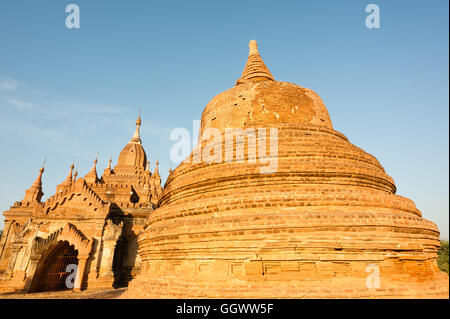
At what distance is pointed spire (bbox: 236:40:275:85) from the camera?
11.4m

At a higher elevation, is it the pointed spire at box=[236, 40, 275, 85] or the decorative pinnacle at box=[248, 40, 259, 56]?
the decorative pinnacle at box=[248, 40, 259, 56]

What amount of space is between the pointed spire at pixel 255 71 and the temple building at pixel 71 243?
39.1 ft

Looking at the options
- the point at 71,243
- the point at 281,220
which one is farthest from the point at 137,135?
the point at 281,220

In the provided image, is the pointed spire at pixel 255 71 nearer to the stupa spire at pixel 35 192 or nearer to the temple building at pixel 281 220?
the temple building at pixel 281 220

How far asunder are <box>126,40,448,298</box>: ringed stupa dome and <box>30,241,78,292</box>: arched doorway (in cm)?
1174

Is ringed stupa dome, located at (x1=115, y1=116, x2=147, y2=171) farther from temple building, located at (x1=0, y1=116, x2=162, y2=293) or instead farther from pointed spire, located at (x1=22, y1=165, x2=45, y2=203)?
temple building, located at (x1=0, y1=116, x2=162, y2=293)

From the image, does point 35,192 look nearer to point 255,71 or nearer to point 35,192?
point 35,192

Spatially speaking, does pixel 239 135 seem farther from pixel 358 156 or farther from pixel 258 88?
pixel 358 156

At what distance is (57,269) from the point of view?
1625cm

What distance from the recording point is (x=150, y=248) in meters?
7.07

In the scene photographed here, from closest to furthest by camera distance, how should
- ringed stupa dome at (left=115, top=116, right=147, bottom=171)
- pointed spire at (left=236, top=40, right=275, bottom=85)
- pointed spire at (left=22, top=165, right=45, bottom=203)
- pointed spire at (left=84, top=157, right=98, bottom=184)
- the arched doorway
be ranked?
pointed spire at (left=236, top=40, right=275, bottom=85) → the arched doorway → pointed spire at (left=22, top=165, right=45, bottom=203) → pointed spire at (left=84, top=157, right=98, bottom=184) → ringed stupa dome at (left=115, top=116, right=147, bottom=171)

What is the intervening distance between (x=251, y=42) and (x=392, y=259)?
1142cm

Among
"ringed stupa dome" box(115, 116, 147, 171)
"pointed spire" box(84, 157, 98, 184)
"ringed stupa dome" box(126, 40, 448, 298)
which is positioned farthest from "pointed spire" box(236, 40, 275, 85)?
"pointed spire" box(84, 157, 98, 184)
